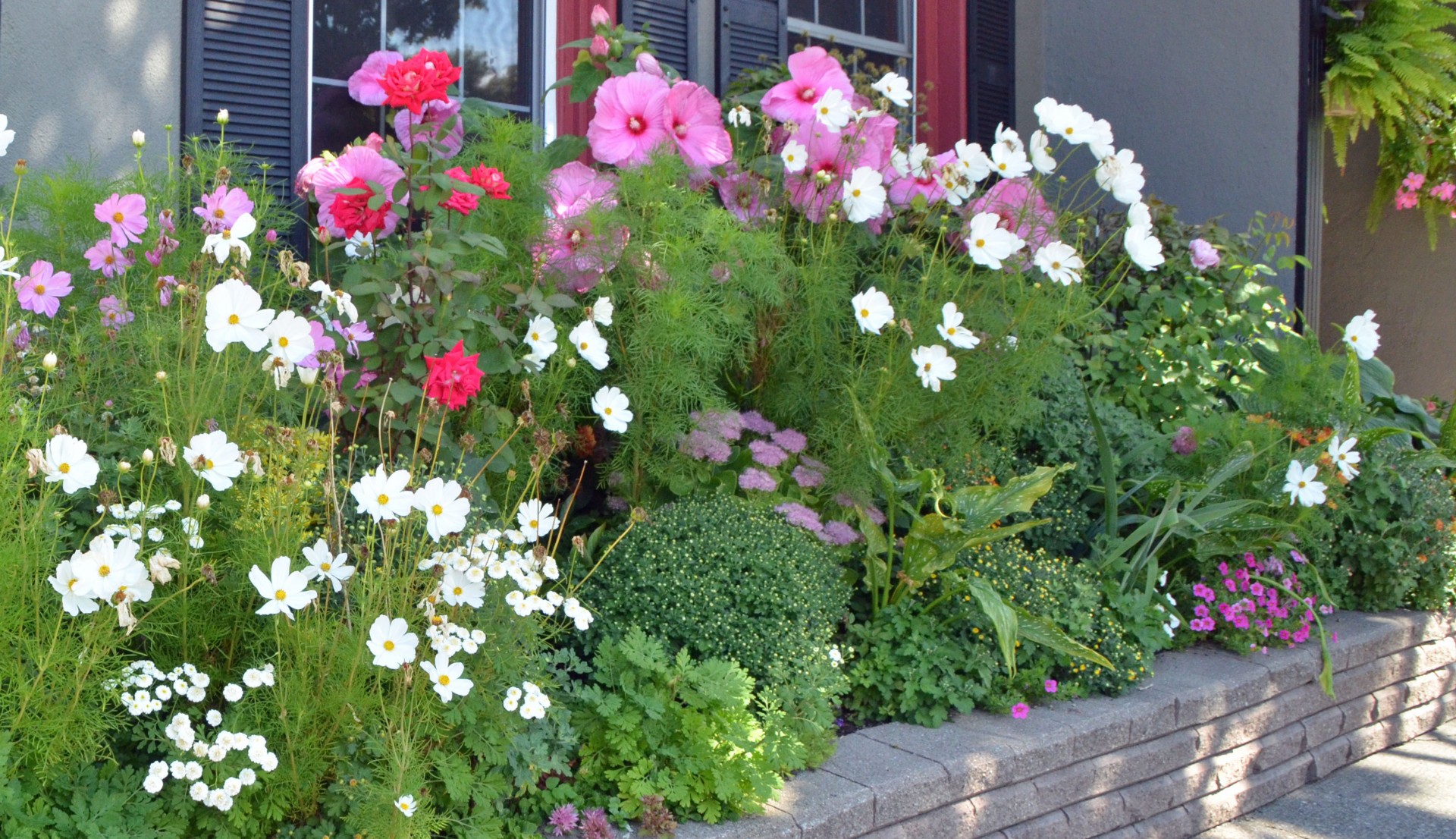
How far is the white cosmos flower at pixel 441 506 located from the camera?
1778mm

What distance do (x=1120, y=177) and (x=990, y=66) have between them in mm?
2349

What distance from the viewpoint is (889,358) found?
2830 mm

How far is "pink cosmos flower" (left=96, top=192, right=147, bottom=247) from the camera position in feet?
7.53

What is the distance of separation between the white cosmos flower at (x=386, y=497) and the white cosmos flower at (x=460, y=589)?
0.15 meters

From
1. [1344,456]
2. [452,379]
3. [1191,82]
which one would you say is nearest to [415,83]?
[452,379]

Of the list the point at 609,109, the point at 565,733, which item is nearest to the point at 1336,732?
the point at 565,733

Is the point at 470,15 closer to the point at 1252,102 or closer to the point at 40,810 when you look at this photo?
the point at 40,810

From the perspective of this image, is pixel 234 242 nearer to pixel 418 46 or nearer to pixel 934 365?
pixel 934 365

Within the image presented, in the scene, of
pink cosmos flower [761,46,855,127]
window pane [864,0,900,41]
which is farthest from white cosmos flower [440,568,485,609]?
window pane [864,0,900,41]

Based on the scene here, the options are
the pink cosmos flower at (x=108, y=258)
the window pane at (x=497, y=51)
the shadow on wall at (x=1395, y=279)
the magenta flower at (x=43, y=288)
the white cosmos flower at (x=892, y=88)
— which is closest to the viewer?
the magenta flower at (x=43, y=288)

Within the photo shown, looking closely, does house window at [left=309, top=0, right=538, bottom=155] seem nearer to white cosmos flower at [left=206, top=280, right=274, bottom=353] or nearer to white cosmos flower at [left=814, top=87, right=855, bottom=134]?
white cosmos flower at [left=814, top=87, right=855, bottom=134]

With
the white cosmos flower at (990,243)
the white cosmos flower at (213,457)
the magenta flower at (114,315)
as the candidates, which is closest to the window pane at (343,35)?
the magenta flower at (114,315)

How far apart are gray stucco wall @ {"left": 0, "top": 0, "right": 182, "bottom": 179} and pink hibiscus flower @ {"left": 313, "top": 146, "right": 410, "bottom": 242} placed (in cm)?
76

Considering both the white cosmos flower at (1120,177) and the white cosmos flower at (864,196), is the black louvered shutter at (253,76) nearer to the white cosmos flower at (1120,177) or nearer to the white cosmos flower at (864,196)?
the white cosmos flower at (864,196)
